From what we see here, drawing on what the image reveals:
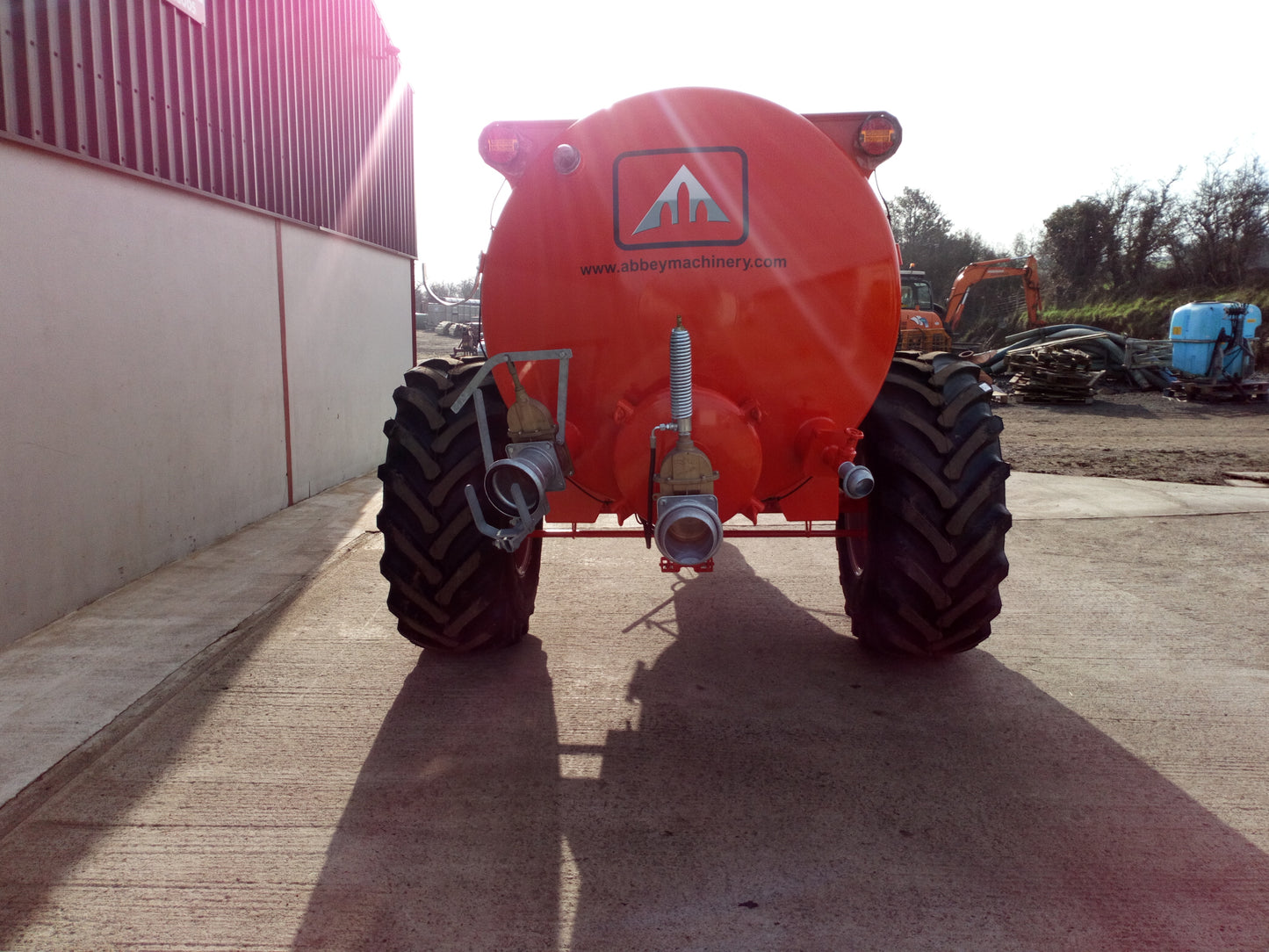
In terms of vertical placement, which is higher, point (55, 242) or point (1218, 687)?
point (55, 242)

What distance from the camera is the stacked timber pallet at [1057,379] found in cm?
1669

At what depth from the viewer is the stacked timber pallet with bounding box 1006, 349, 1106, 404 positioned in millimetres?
16688

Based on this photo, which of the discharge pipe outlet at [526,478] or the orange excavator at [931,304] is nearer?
the discharge pipe outlet at [526,478]

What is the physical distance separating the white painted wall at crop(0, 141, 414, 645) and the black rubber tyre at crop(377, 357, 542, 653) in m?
2.16

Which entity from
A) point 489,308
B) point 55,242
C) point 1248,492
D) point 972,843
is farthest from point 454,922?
point 1248,492

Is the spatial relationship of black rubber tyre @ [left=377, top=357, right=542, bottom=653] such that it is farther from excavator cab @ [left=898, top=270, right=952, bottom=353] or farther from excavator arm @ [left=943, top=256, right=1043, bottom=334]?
excavator arm @ [left=943, top=256, right=1043, bottom=334]

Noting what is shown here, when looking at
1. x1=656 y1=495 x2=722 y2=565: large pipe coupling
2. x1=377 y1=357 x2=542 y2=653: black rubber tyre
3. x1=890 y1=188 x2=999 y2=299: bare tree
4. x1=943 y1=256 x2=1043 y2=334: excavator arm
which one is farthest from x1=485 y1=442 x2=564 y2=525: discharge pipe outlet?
x1=890 y1=188 x2=999 y2=299: bare tree

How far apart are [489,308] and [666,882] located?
198 centimetres

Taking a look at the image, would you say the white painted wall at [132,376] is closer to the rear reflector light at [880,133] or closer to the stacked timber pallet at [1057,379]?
the rear reflector light at [880,133]

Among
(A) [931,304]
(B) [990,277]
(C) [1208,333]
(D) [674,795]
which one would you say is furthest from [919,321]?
(D) [674,795]

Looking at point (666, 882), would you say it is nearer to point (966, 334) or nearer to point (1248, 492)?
point (1248, 492)

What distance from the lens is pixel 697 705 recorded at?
3521 mm

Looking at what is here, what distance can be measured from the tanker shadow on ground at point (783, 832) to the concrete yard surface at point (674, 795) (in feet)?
0.03

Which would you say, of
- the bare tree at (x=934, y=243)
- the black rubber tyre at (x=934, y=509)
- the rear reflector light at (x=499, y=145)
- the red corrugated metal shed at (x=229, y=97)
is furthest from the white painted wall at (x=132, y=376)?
the bare tree at (x=934, y=243)
